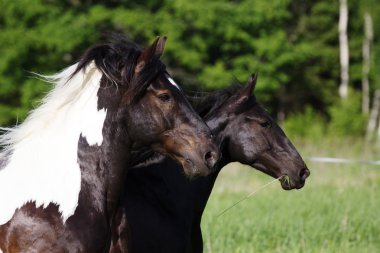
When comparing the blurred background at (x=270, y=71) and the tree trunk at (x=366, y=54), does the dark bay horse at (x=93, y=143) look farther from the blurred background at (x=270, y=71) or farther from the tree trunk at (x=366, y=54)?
the tree trunk at (x=366, y=54)

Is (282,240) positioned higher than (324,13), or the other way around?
(282,240)

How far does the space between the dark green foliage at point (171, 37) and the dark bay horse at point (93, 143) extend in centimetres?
2272

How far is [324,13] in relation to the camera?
42344 mm

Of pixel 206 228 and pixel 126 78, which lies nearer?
pixel 126 78

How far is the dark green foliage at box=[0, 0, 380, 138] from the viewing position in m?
29.4

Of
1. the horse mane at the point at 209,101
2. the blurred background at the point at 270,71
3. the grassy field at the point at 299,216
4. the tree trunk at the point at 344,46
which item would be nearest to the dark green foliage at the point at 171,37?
the blurred background at the point at 270,71

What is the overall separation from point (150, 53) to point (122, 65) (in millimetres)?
200

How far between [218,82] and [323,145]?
11.8 meters

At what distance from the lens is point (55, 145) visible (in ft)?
16.6

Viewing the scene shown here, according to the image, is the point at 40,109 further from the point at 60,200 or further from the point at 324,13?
the point at 324,13

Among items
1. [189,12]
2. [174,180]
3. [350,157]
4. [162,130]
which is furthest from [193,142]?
[189,12]

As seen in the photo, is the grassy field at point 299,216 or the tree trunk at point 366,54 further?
the tree trunk at point 366,54

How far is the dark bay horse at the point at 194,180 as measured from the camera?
6.30m

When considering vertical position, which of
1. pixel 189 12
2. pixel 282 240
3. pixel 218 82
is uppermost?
pixel 282 240
